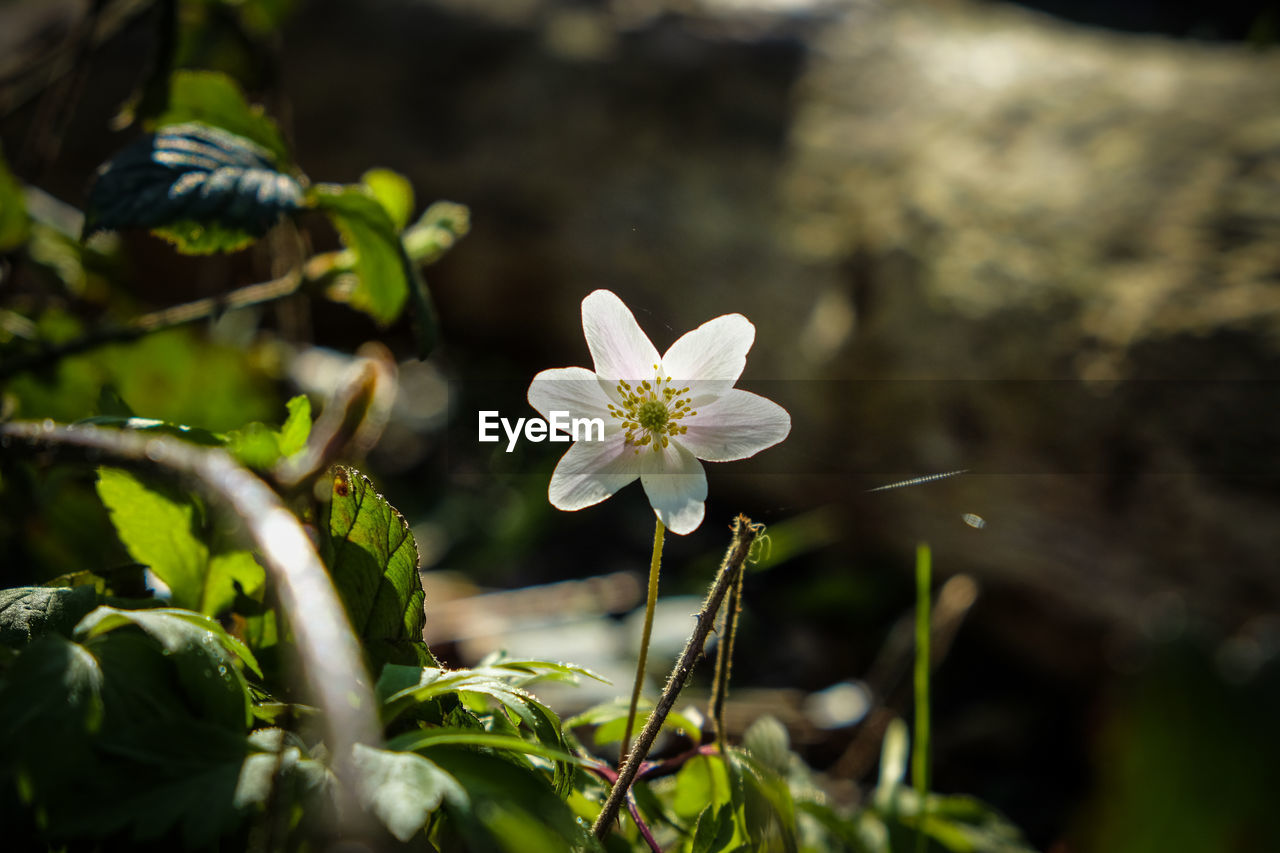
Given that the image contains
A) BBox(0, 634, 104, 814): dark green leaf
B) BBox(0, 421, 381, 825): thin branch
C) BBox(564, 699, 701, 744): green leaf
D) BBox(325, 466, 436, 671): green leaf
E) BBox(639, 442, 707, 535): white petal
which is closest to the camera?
BBox(0, 421, 381, 825): thin branch

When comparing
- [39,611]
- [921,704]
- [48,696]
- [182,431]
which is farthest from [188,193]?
[921,704]

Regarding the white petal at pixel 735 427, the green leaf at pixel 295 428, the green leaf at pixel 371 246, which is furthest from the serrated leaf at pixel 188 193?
the white petal at pixel 735 427

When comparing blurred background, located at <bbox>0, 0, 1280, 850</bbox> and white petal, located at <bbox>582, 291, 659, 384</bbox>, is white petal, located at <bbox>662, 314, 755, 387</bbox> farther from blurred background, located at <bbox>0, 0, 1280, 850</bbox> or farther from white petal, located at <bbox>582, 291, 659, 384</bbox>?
blurred background, located at <bbox>0, 0, 1280, 850</bbox>

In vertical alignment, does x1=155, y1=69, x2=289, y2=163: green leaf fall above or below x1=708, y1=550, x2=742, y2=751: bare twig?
above

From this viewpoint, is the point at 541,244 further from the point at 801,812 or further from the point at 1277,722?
the point at 1277,722

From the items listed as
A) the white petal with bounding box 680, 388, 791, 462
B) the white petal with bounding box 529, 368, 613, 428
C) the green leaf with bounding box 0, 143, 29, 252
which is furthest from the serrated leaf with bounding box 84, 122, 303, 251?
the white petal with bounding box 680, 388, 791, 462

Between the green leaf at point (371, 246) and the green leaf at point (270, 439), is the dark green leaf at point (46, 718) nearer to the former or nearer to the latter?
the green leaf at point (270, 439)

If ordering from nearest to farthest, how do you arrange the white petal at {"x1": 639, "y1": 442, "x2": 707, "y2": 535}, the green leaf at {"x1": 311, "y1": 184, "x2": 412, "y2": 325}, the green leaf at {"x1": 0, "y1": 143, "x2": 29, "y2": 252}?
1. the white petal at {"x1": 639, "y1": 442, "x2": 707, "y2": 535}
2. the green leaf at {"x1": 311, "y1": 184, "x2": 412, "y2": 325}
3. the green leaf at {"x1": 0, "y1": 143, "x2": 29, "y2": 252}
